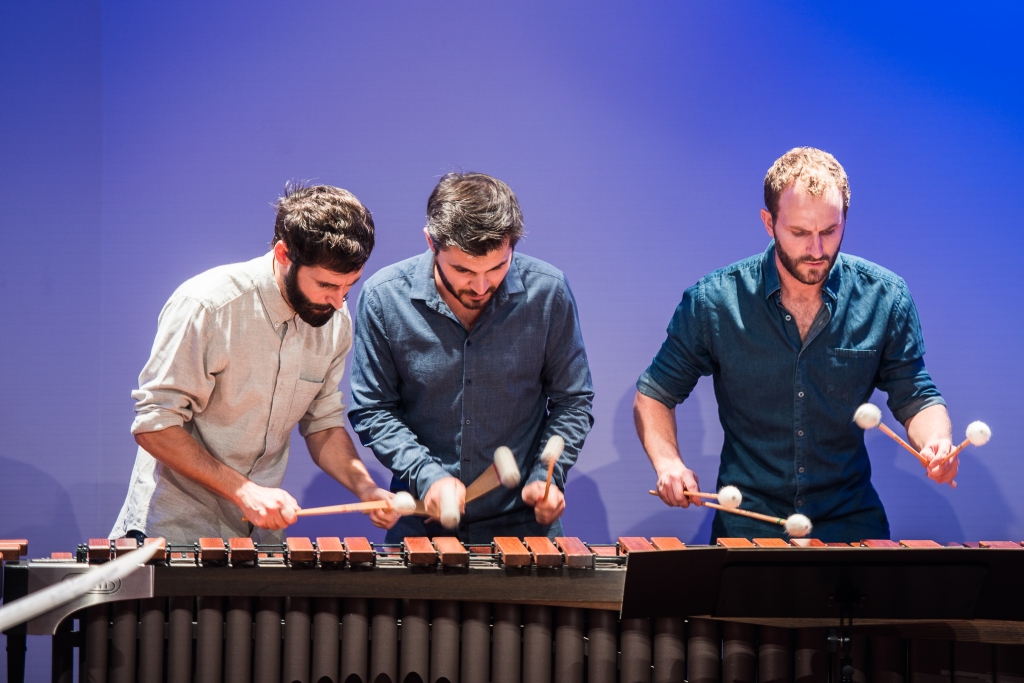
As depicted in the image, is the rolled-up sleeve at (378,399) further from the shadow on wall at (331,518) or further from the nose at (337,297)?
the shadow on wall at (331,518)

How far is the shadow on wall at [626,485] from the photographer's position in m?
3.62

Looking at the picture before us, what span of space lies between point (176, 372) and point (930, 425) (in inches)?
76.4

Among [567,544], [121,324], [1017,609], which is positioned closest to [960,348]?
[1017,609]

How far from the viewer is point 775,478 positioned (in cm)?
284

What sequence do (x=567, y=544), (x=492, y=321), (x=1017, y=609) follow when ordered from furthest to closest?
(x=492, y=321)
(x=567, y=544)
(x=1017, y=609)

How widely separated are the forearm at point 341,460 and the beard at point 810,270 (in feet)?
4.10

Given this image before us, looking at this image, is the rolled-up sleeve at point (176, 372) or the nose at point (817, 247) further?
the nose at point (817, 247)

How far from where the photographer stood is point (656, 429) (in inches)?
117

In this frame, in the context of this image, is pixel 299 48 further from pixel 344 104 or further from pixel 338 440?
pixel 338 440

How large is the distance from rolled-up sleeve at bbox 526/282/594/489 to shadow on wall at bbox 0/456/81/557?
1.74 metres

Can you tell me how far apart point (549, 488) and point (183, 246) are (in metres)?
1.68

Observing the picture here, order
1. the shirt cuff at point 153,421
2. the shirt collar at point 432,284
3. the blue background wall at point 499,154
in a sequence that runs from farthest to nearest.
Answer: the blue background wall at point 499,154, the shirt collar at point 432,284, the shirt cuff at point 153,421

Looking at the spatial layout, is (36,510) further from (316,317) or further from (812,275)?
(812,275)

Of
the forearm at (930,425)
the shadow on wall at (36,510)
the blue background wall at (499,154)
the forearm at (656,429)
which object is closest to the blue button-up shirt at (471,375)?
the forearm at (656,429)
